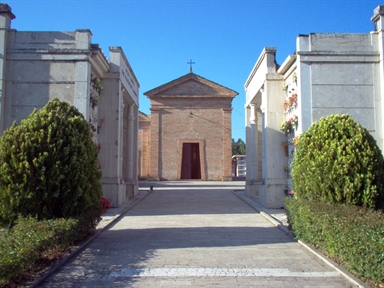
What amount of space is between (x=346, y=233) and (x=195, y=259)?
225cm

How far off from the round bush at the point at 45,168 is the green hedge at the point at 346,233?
12.5ft

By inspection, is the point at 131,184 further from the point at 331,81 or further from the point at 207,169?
the point at 207,169

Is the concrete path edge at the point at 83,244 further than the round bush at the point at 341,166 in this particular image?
A: No

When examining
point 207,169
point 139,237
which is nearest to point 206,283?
point 139,237

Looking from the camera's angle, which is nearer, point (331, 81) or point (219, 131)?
point (331, 81)

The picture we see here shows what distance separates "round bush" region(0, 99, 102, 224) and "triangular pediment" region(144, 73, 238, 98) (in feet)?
78.9

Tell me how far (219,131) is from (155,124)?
16.4ft

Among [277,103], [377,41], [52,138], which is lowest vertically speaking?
[52,138]

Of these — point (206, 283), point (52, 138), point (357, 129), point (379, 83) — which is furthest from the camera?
point (379, 83)

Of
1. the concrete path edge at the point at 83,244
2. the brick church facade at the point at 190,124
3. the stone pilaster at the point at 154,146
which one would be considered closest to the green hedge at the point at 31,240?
the concrete path edge at the point at 83,244

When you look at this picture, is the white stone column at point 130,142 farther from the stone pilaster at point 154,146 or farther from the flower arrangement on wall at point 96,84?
the stone pilaster at point 154,146

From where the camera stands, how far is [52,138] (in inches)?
261

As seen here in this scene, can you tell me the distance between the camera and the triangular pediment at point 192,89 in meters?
30.7

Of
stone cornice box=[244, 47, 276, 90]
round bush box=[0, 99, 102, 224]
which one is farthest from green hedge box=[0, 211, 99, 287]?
stone cornice box=[244, 47, 276, 90]
